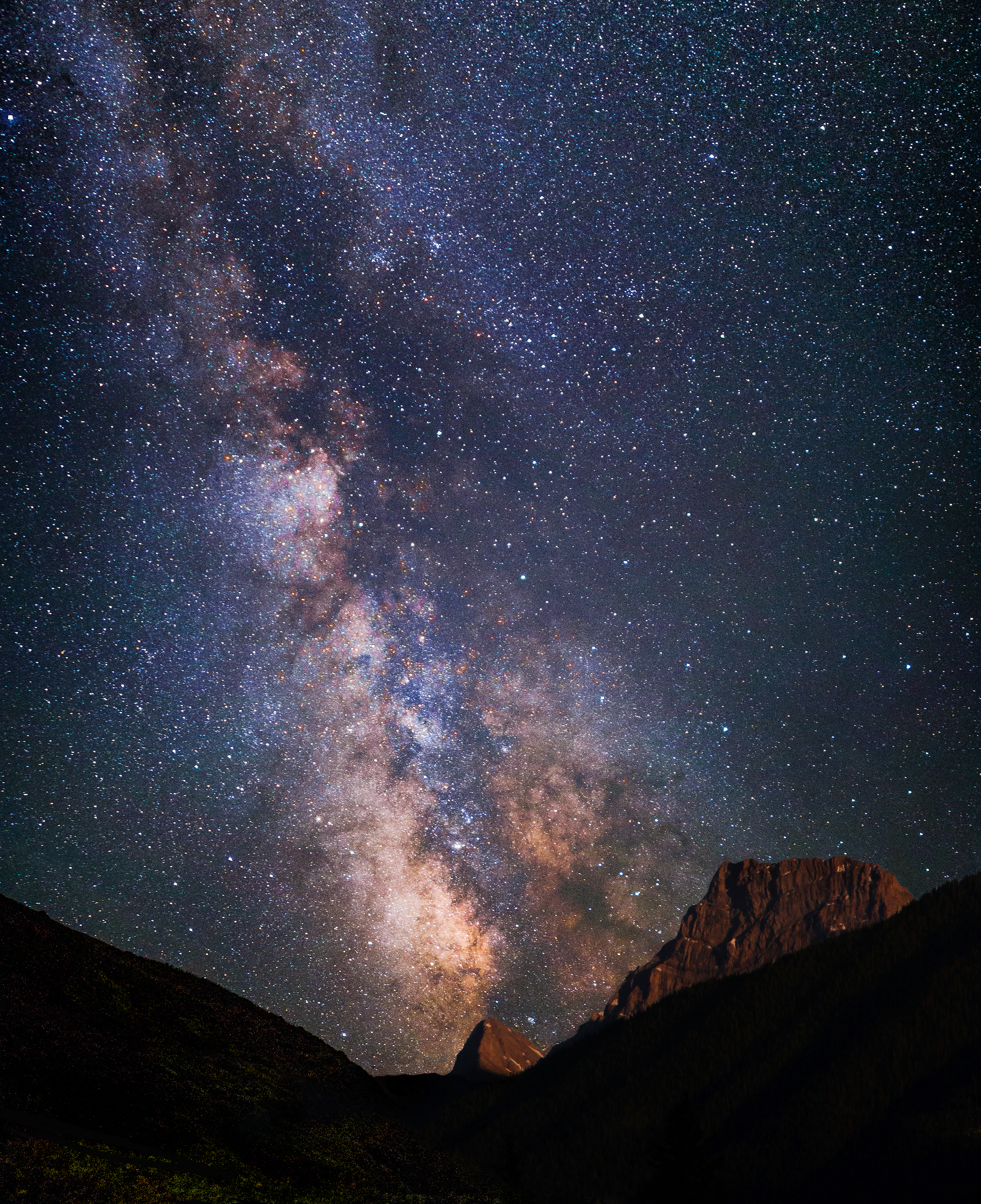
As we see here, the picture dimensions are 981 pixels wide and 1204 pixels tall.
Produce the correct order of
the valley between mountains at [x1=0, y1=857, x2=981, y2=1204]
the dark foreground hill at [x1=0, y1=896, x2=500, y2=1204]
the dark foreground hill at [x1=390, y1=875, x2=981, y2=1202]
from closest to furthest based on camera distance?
the dark foreground hill at [x1=0, y1=896, x2=500, y2=1204] → the valley between mountains at [x1=0, y1=857, x2=981, y2=1204] → the dark foreground hill at [x1=390, y1=875, x2=981, y2=1202]

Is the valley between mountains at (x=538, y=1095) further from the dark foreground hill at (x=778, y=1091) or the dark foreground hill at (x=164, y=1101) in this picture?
the dark foreground hill at (x=778, y=1091)

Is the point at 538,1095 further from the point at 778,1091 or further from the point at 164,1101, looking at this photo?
the point at 164,1101

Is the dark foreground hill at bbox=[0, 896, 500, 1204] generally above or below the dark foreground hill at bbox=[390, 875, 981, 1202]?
below

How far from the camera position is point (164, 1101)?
19625 mm

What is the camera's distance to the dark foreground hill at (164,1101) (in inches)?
582

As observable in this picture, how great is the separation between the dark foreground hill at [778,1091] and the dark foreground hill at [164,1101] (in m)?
47.7

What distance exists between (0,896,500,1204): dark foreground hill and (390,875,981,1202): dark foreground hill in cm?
4770

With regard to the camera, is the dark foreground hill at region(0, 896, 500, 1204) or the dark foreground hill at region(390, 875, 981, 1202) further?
the dark foreground hill at region(390, 875, 981, 1202)

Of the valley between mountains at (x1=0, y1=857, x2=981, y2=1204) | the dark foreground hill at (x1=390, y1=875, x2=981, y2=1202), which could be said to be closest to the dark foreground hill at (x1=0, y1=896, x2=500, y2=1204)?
the valley between mountains at (x1=0, y1=857, x2=981, y2=1204)

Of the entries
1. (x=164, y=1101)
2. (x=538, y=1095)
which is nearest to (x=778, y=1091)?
(x=538, y=1095)

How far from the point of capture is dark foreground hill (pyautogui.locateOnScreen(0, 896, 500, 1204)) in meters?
14.8

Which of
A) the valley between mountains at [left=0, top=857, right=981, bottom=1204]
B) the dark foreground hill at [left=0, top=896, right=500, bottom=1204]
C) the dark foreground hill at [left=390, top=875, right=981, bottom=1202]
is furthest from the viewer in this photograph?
the dark foreground hill at [left=390, top=875, right=981, bottom=1202]

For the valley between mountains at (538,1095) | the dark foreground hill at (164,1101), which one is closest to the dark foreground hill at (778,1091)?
the valley between mountains at (538,1095)

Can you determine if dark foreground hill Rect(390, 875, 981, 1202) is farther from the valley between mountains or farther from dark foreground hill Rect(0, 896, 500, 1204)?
dark foreground hill Rect(0, 896, 500, 1204)
